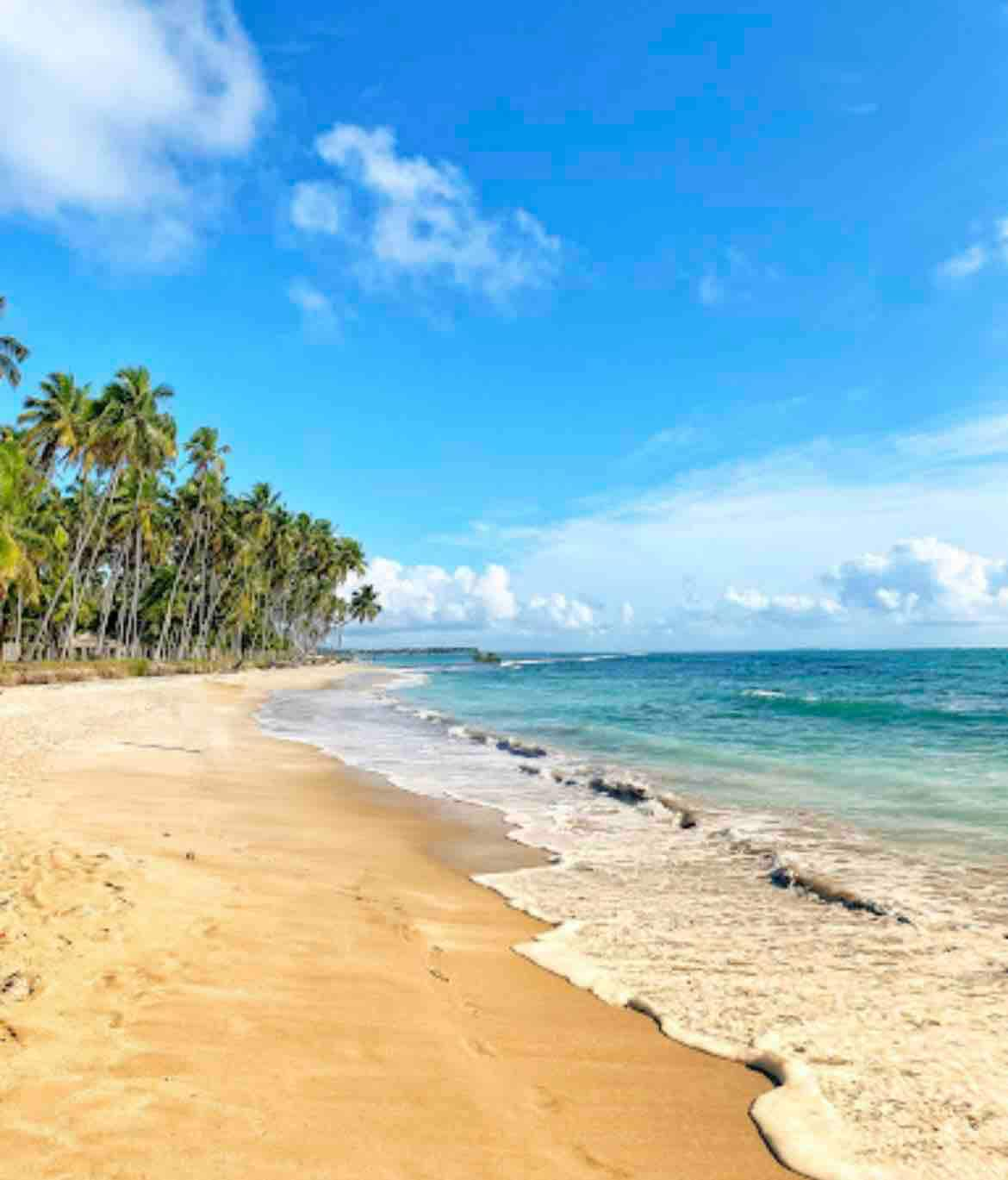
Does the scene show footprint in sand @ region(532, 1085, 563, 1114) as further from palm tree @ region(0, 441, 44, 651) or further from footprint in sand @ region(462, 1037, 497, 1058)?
palm tree @ region(0, 441, 44, 651)

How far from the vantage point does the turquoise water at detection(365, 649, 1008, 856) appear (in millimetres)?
13758

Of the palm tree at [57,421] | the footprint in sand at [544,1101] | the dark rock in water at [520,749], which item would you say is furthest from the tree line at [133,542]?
the footprint in sand at [544,1101]

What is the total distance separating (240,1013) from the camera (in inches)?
178

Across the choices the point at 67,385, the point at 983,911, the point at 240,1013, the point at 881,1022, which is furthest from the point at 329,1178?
the point at 67,385

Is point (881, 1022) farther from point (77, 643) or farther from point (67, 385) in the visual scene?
point (77, 643)

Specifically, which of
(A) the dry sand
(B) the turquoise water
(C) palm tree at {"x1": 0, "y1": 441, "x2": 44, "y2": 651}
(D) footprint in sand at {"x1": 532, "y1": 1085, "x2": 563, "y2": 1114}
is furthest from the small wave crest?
(C) palm tree at {"x1": 0, "y1": 441, "x2": 44, "y2": 651}

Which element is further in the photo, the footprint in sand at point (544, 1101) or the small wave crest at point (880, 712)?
the small wave crest at point (880, 712)

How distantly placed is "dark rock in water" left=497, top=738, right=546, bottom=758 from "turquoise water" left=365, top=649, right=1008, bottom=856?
1246mm

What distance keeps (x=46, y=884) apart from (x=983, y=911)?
28.6ft

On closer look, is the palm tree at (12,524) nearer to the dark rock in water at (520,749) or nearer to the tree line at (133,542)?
the tree line at (133,542)

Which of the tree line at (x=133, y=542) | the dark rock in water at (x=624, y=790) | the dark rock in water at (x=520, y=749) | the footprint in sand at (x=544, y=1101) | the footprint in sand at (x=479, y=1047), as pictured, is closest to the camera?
the footprint in sand at (x=544, y=1101)

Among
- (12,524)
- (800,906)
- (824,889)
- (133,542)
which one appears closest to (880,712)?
(824,889)

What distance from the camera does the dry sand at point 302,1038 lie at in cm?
331

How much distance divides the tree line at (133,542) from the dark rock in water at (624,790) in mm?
26534
